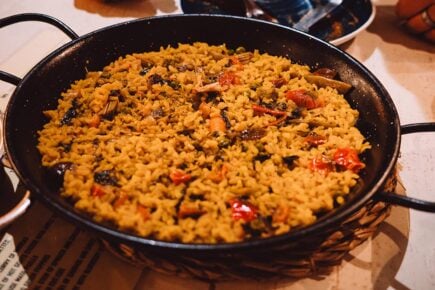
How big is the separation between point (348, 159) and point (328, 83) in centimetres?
36

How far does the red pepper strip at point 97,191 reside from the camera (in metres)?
1.08

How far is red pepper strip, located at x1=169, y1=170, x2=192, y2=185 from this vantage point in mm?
→ 1113

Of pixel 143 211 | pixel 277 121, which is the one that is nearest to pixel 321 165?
pixel 277 121

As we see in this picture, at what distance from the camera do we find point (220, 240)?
952 mm

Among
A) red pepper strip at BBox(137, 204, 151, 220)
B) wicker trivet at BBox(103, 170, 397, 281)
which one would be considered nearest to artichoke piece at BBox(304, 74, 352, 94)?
wicker trivet at BBox(103, 170, 397, 281)

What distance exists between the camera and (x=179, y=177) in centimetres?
112

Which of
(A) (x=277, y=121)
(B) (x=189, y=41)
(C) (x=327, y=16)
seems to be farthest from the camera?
(C) (x=327, y=16)

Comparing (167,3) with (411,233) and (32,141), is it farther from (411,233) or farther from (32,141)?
(411,233)

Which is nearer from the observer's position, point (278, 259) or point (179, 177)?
point (278, 259)

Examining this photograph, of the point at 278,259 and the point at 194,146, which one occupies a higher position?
the point at 194,146

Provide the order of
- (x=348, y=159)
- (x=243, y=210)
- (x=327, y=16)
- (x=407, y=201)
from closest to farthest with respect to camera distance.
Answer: (x=407, y=201)
(x=243, y=210)
(x=348, y=159)
(x=327, y=16)

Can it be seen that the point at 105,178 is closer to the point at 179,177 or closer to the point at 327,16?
the point at 179,177

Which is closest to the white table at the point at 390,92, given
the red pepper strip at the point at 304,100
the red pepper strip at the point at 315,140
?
the red pepper strip at the point at 315,140

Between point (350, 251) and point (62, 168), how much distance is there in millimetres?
866
